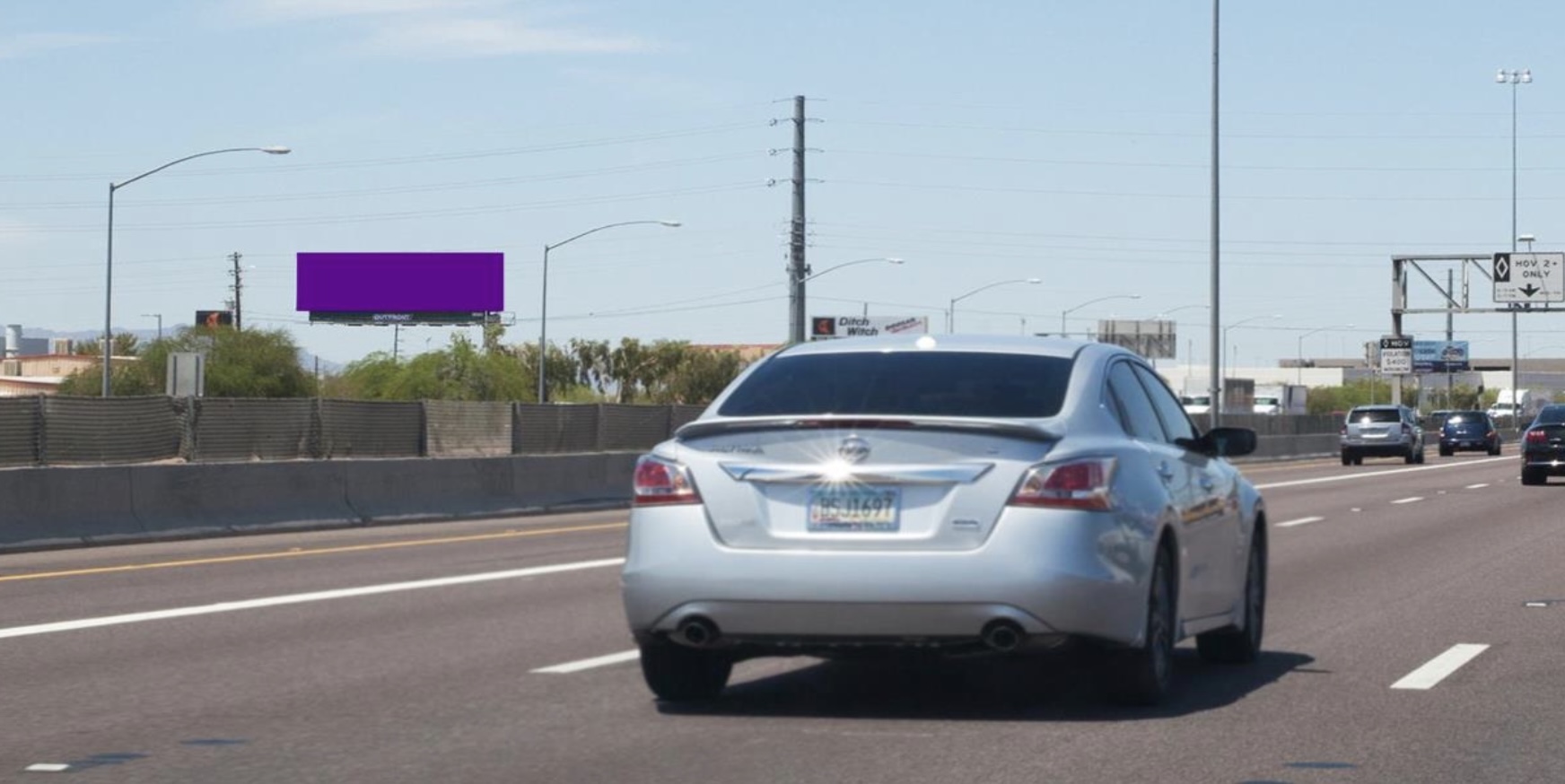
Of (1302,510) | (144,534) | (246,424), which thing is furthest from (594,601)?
(1302,510)

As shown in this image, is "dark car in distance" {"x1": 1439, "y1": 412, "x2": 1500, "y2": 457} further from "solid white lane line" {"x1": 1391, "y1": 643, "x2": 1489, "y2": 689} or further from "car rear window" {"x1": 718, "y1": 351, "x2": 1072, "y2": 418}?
"car rear window" {"x1": 718, "y1": 351, "x2": 1072, "y2": 418}

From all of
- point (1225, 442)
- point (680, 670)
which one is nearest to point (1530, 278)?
point (1225, 442)

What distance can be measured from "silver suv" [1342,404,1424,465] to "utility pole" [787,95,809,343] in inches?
563

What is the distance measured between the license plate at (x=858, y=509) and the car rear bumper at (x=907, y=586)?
109mm

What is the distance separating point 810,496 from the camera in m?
9.44

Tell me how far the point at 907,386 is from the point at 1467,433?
6493 cm

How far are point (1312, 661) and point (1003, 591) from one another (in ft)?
12.2

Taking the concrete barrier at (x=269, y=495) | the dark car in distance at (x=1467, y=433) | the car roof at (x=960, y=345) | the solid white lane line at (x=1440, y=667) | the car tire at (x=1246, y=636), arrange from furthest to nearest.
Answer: the dark car in distance at (x=1467, y=433) → the concrete barrier at (x=269, y=495) → the car tire at (x=1246, y=636) → the solid white lane line at (x=1440, y=667) → the car roof at (x=960, y=345)

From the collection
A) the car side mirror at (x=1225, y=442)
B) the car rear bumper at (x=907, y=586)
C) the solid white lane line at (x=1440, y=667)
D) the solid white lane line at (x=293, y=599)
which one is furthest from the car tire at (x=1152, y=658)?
the solid white lane line at (x=293, y=599)

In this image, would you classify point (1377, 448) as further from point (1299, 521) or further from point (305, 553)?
point (305, 553)

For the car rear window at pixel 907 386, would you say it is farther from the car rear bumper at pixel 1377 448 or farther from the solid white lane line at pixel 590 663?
the car rear bumper at pixel 1377 448

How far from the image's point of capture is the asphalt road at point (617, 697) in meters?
8.67

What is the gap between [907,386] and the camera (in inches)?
400

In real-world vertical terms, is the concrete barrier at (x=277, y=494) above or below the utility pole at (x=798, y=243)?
below
